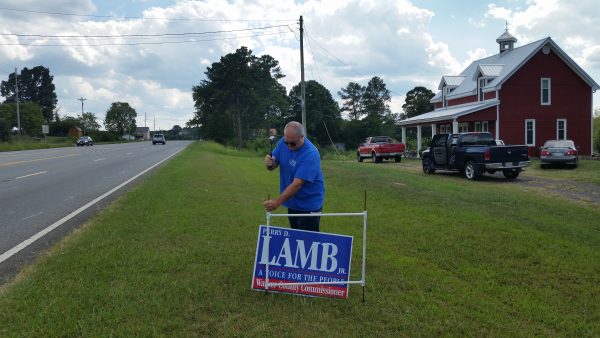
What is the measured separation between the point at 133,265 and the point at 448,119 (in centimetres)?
2917

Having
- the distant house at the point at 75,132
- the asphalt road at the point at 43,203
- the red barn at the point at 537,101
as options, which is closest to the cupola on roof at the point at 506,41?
the red barn at the point at 537,101

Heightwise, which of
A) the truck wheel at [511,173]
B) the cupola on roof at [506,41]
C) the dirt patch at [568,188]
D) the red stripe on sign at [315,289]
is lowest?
the dirt patch at [568,188]

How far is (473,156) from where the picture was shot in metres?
18.9

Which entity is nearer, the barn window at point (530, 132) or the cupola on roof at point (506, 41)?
the barn window at point (530, 132)

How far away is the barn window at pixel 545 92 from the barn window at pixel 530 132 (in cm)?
154

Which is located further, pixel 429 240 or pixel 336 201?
pixel 336 201

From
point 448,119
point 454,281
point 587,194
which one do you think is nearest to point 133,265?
point 454,281

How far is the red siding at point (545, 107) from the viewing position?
31.6 m

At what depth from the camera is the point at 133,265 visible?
5570 mm

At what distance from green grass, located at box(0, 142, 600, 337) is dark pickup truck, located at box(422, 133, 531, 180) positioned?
9229mm

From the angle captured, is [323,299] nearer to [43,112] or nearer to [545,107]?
[545,107]

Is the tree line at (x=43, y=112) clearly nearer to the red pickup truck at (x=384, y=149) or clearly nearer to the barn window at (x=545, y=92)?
the red pickup truck at (x=384, y=149)

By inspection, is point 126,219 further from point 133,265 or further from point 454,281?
Answer: point 454,281

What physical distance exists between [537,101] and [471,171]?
1613 centimetres
